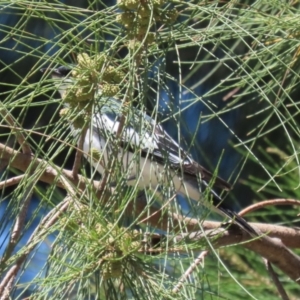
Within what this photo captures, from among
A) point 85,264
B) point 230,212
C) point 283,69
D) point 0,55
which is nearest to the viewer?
point 85,264

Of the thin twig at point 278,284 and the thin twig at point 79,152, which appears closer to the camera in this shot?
the thin twig at point 79,152

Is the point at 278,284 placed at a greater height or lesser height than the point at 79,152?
lesser

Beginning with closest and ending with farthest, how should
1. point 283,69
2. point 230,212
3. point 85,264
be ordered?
1. point 85,264
2. point 283,69
3. point 230,212

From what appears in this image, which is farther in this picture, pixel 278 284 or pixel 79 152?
pixel 278 284

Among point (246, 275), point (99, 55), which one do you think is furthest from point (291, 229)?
point (99, 55)

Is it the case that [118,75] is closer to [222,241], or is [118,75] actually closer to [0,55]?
[222,241]

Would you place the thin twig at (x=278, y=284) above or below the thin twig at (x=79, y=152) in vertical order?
below

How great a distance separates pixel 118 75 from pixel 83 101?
33 mm

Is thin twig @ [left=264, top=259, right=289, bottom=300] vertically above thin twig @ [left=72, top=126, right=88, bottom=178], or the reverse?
thin twig @ [left=72, top=126, right=88, bottom=178]

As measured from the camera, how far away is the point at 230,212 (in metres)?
1.25

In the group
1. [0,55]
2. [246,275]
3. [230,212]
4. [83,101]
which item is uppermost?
[83,101]

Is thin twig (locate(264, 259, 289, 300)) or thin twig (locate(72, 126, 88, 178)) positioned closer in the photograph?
thin twig (locate(72, 126, 88, 178))

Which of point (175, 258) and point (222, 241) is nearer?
point (175, 258)

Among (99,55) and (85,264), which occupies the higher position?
(99,55)
